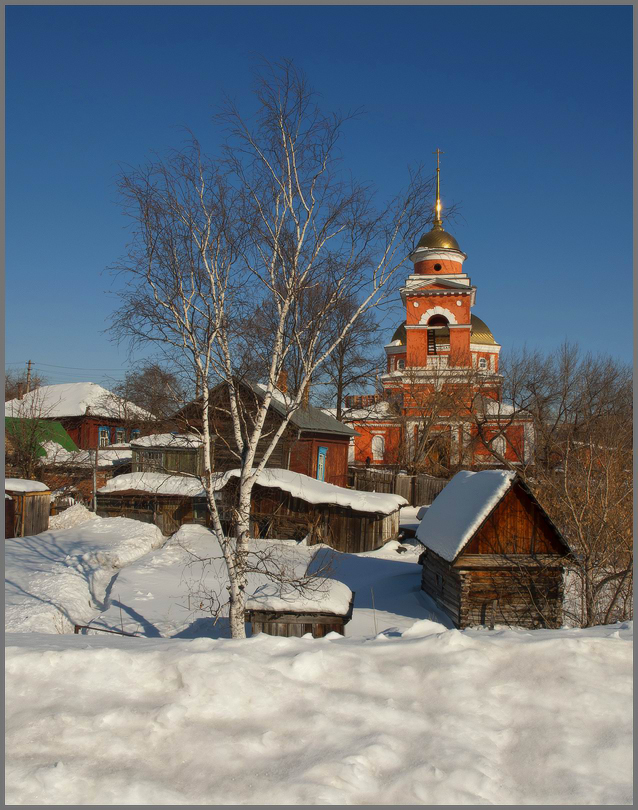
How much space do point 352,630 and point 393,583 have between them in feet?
17.1

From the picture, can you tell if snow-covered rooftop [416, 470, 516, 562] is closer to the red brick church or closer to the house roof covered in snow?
the house roof covered in snow

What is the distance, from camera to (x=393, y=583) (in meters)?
16.6

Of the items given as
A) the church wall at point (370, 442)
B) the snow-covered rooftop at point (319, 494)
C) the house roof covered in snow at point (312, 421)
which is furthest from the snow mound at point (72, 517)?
the church wall at point (370, 442)

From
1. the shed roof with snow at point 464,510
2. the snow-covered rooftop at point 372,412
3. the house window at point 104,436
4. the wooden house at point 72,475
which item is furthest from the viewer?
the house window at point 104,436

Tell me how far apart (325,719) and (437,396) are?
31820 millimetres

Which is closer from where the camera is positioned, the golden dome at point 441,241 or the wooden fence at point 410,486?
the wooden fence at point 410,486

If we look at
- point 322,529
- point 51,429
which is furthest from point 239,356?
point 51,429

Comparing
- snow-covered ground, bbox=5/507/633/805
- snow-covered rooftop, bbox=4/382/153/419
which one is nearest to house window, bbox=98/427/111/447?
snow-covered rooftop, bbox=4/382/153/419

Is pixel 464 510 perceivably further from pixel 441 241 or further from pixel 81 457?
pixel 441 241

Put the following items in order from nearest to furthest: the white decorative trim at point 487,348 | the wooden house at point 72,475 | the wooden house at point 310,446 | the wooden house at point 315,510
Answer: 1. the wooden house at point 315,510
2. the wooden house at point 310,446
3. the wooden house at point 72,475
4. the white decorative trim at point 487,348

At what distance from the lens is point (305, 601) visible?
9.77 meters

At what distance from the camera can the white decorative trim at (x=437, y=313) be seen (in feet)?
124

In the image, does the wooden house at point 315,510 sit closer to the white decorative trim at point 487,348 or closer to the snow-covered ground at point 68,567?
the snow-covered ground at point 68,567

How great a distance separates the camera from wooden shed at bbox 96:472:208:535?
2270 cm
